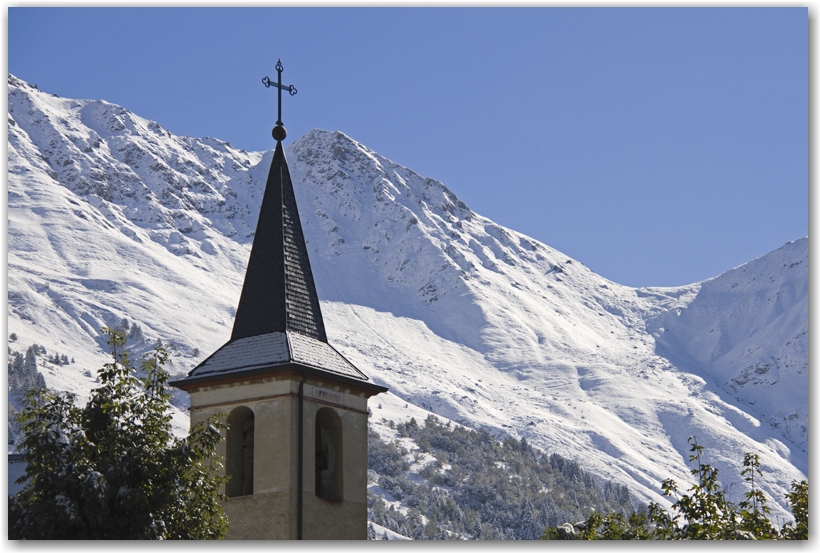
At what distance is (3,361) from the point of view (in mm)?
21547

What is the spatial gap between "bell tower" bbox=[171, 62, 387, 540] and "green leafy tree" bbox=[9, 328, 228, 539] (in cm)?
358

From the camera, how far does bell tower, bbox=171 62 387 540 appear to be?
87.6ft

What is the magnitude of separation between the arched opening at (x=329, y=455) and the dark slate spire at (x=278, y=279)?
1.68 meters

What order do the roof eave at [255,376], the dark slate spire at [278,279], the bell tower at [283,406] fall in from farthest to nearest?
the dark slate spire at [278,279] < the roof eave at [255,376] < the bell tower at [283,406]

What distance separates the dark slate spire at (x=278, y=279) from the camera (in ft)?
94.8

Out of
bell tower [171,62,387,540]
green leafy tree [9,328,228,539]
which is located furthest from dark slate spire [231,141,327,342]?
green leafy tree [9,328,228,539]

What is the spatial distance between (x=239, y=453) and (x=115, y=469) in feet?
22.1

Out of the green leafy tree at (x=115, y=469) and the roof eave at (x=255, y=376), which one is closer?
the green leafy tree at (x=115, y=469)

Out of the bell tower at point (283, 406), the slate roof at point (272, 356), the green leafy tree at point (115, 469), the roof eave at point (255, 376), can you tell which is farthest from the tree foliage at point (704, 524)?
the green leafy tree at point (115, 469)

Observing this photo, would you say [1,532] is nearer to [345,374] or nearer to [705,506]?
[345,374]

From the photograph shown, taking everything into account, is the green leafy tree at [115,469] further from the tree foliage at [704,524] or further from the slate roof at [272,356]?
the tree foliage at [704,524]

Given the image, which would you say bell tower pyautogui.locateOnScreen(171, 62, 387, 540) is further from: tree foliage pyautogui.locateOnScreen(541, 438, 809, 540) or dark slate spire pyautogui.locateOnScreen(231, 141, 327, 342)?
tree foliage pyautogui.locateOnScreen(541, 438, 809, 540)

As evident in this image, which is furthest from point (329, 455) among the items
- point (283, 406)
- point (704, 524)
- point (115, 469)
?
point (115, 469)

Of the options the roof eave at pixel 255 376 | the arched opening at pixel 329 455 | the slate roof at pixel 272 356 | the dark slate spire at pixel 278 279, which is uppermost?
the dark slate spire at pixel 278 279
